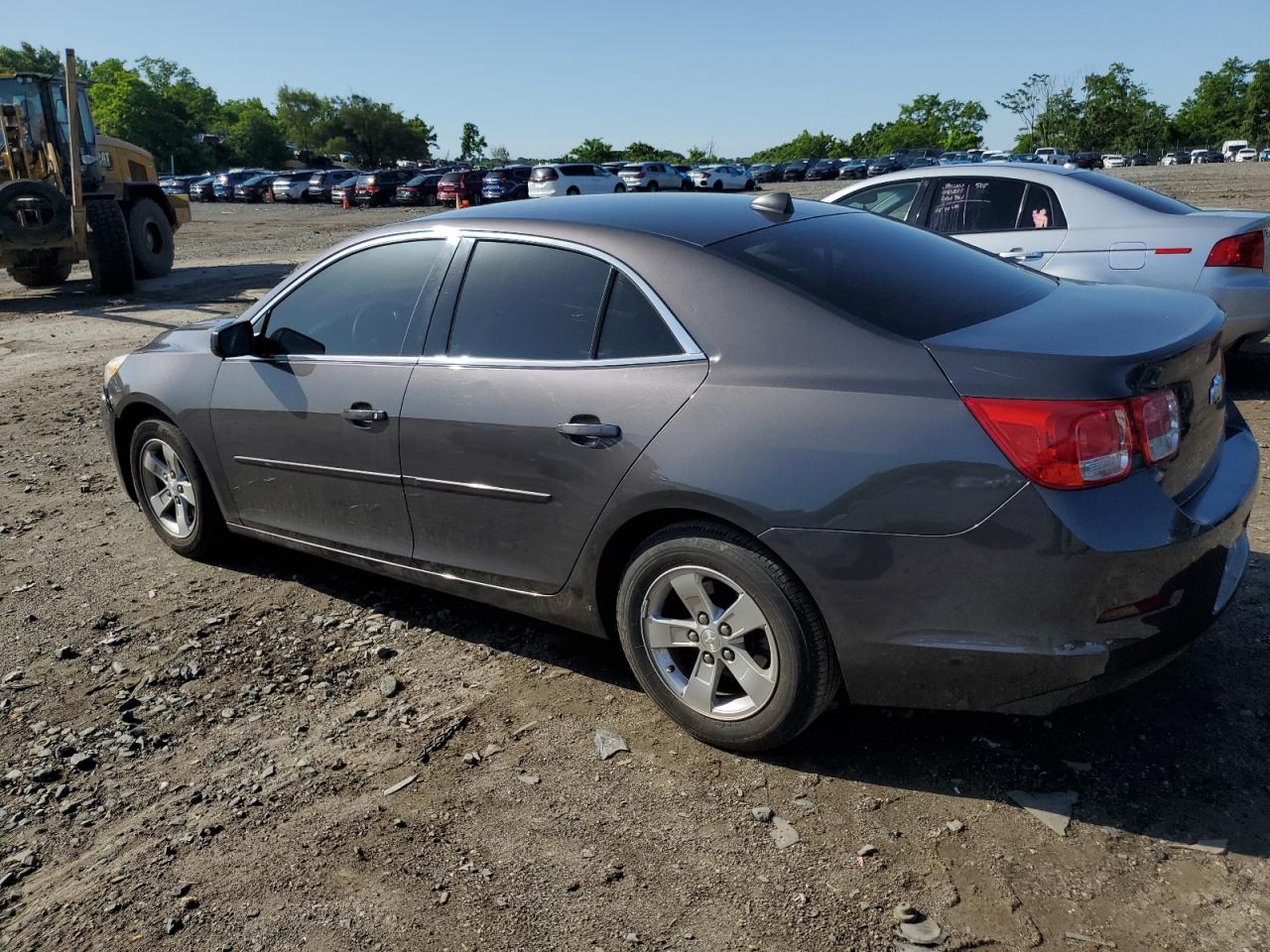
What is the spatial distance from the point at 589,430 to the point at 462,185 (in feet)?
131

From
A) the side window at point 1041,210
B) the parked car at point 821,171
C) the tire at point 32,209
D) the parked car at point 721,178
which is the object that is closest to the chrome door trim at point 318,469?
the side window at point 1041,210

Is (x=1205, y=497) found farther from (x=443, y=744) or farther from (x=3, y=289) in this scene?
(x=3, y=289)

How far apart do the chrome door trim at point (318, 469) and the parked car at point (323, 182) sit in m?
47.1

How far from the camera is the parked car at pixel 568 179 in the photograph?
37.0 m

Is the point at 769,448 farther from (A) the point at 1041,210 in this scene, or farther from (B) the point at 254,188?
(B) the point at 254,188

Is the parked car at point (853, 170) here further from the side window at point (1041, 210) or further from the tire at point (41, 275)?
the side window at point (1041, 210)

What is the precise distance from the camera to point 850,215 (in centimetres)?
382

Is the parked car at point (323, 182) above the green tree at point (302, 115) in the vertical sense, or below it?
below

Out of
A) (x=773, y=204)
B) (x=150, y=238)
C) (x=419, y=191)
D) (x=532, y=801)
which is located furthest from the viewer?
(x=419, y=191)

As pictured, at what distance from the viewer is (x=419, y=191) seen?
43875 mm

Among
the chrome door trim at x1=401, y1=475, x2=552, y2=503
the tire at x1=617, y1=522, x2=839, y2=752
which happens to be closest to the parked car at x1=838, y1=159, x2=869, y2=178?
the chrome door trim at x1=401, y1=475, x2=552, y2=503

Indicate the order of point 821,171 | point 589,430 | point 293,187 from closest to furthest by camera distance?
1. point 589,430
2. point 293,187
3. point 821,171

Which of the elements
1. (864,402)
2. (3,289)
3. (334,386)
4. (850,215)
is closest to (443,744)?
(334,386)

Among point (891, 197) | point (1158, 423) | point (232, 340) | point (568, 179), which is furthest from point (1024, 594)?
point (568, 179)
